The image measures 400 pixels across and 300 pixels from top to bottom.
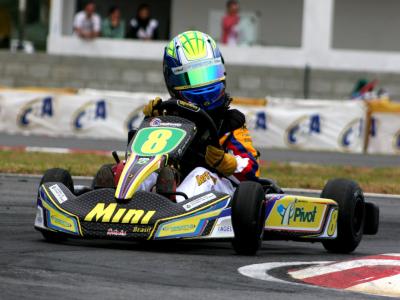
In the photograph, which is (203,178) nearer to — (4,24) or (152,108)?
(152,108)

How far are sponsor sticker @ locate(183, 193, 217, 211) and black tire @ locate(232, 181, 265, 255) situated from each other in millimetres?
152

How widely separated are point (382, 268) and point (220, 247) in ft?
5.11

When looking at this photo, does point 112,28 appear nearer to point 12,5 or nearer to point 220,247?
point 220,247

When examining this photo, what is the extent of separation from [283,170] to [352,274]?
8199 millimetres

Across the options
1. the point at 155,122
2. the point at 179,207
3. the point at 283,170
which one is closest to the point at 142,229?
the point at 179,207

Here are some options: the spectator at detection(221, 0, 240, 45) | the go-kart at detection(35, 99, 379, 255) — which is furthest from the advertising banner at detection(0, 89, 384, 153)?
the go-kart at detection(35, 99, 379, 255)

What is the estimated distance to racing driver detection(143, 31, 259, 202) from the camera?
7.46 meters

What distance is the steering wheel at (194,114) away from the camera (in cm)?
744

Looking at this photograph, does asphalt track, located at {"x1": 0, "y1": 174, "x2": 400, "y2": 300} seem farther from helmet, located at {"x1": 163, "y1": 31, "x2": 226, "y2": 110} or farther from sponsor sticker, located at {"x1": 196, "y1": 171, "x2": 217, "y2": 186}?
helmet, located at {"x1": 163, "y1": 31, "x2": 226, "y2": 110}

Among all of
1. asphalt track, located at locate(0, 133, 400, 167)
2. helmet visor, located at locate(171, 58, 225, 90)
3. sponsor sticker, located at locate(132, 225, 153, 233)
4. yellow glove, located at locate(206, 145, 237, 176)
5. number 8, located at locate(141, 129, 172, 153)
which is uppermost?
helmet visor, located at locate(171, 58, 225, 90)

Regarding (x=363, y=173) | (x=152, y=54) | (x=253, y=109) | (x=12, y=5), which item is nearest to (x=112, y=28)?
(x=152, y=54)

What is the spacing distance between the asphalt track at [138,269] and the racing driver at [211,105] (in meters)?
0.45

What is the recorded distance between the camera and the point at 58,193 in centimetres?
716

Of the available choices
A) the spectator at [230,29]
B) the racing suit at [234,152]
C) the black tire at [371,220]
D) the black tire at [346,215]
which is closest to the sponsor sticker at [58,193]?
the racing suit at [234,152]
